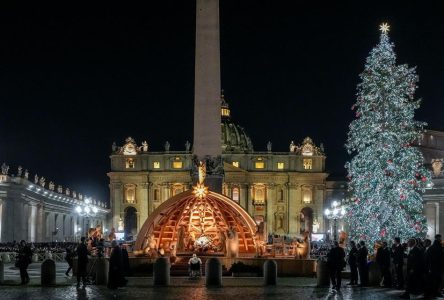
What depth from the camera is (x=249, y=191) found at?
152500 mm

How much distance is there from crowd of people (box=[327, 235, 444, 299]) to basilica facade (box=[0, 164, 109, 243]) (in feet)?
173

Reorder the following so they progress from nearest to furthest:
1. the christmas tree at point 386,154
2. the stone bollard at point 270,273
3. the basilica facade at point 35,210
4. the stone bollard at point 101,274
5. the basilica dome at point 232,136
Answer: the stone bollard at point 270,273
the stone bollard at point 101,274
the christmas tree at point 386,154
the basilica facade at point 35,210
the basilica dome at point 232,136

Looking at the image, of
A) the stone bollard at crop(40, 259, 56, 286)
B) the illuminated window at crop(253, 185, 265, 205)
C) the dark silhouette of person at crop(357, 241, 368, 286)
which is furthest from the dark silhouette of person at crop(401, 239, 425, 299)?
the illuminated window at crop(253, 185, 265, 205)

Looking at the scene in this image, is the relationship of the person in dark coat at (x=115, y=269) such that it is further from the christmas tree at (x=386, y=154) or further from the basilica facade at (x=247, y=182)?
the basilica facade at (x=247, y=182)

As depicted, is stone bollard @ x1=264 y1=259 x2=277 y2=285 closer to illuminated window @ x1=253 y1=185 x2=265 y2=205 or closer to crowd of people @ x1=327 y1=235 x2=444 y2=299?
crowd of people @ x1=327 y1=235 x2=444 y2=299

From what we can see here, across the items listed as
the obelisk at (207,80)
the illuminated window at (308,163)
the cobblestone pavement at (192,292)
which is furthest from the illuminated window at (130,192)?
the cobblestone pavement at (192,292)

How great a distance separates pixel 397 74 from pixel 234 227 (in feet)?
43.3

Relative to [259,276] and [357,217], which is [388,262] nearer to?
[259,276]

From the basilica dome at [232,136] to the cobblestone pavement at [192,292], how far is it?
131 m

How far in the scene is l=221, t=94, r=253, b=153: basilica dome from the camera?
6540 inches

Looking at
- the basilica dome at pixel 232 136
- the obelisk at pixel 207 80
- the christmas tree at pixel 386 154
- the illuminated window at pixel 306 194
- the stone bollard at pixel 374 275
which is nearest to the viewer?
the stone bollard at pixel 374 275

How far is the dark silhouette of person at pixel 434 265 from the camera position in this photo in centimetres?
2512

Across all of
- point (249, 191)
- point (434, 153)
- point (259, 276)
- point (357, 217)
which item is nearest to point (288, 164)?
point (249, 191)

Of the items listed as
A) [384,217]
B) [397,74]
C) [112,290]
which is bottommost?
[112,290]
